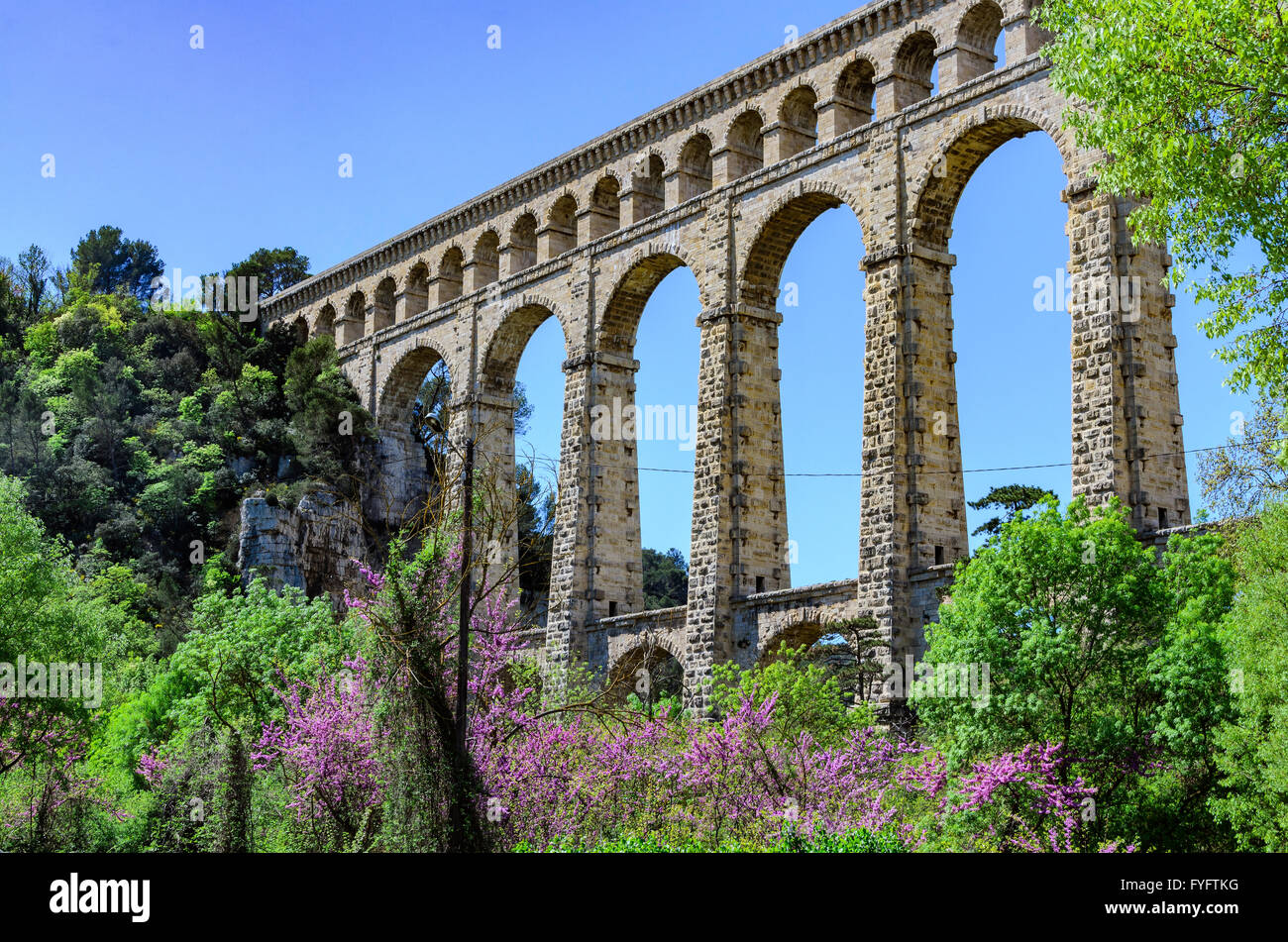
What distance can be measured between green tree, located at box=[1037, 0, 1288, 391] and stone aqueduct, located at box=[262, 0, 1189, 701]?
28.8 ft

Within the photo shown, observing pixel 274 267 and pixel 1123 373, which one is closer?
pixel 1123 373

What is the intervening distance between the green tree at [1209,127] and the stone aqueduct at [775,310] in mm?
8791

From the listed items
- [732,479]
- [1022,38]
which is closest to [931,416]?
[732,479]

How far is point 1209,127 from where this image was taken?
17719 millimetres

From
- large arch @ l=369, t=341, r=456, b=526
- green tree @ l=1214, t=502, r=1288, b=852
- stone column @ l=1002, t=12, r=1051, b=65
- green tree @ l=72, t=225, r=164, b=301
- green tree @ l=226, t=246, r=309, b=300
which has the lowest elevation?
green tree @ l=1214, t=502, r=1288, b=852

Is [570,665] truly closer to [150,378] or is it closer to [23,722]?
[23,722]

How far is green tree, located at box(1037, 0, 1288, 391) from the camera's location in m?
16.8

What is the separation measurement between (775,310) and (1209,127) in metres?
19.3

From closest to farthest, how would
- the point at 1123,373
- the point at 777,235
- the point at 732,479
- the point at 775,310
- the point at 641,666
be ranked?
the point at 1123,373 → the point at 732,479 → the point at 777,235 → the point at 775,310 → the point at 641,666

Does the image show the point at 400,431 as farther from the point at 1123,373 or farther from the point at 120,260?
the point at 120,260

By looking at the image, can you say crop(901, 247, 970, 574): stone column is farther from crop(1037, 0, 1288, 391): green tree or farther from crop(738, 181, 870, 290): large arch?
crop(1037, 0, 1288, 391): green tree

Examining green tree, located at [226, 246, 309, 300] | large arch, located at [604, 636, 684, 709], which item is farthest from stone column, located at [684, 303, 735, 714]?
green tree, located at [226, 246, 309, 300]

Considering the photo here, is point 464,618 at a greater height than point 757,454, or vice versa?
point 757,454

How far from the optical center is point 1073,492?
1056 inches
